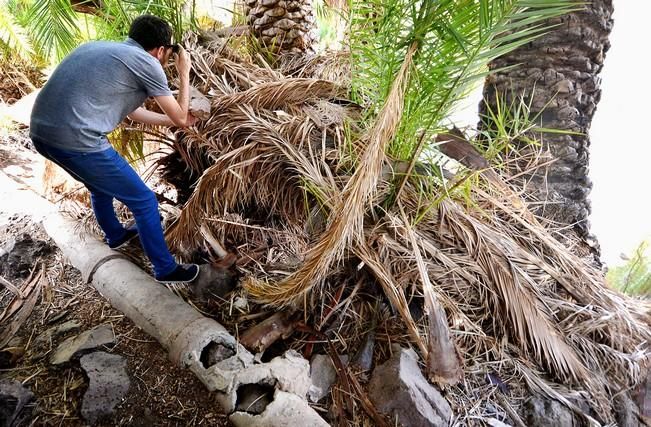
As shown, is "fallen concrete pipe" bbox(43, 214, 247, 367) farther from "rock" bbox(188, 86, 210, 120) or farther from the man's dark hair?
the man's dark hair

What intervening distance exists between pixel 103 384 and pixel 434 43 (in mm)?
1730

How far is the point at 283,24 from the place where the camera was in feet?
8.68

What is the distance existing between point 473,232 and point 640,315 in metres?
0.97

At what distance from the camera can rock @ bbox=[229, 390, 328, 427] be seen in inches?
53.7

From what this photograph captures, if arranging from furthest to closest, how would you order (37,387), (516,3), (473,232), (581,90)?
(581,90) → (473,232) → (37,387) → (516,3)

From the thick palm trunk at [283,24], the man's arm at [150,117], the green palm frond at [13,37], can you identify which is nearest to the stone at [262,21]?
the thick palm trunk at [283,24]

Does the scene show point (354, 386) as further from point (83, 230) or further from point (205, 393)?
point (83, 230)

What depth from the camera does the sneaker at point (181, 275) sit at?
6.48ft

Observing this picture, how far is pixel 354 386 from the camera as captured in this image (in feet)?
5.24

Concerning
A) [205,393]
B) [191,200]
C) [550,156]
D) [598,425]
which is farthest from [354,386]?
[550,156]

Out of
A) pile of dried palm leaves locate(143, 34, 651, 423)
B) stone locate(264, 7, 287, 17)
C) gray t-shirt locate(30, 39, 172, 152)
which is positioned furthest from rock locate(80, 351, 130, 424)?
stone locate(264, 7, 287, 17)

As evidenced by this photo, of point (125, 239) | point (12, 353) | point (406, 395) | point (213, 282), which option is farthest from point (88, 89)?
point (406, 395)

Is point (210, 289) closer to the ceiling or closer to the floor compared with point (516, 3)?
closer to the floor

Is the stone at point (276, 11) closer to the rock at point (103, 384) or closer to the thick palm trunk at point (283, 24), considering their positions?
the thick palm trunk at point (283, 24)
